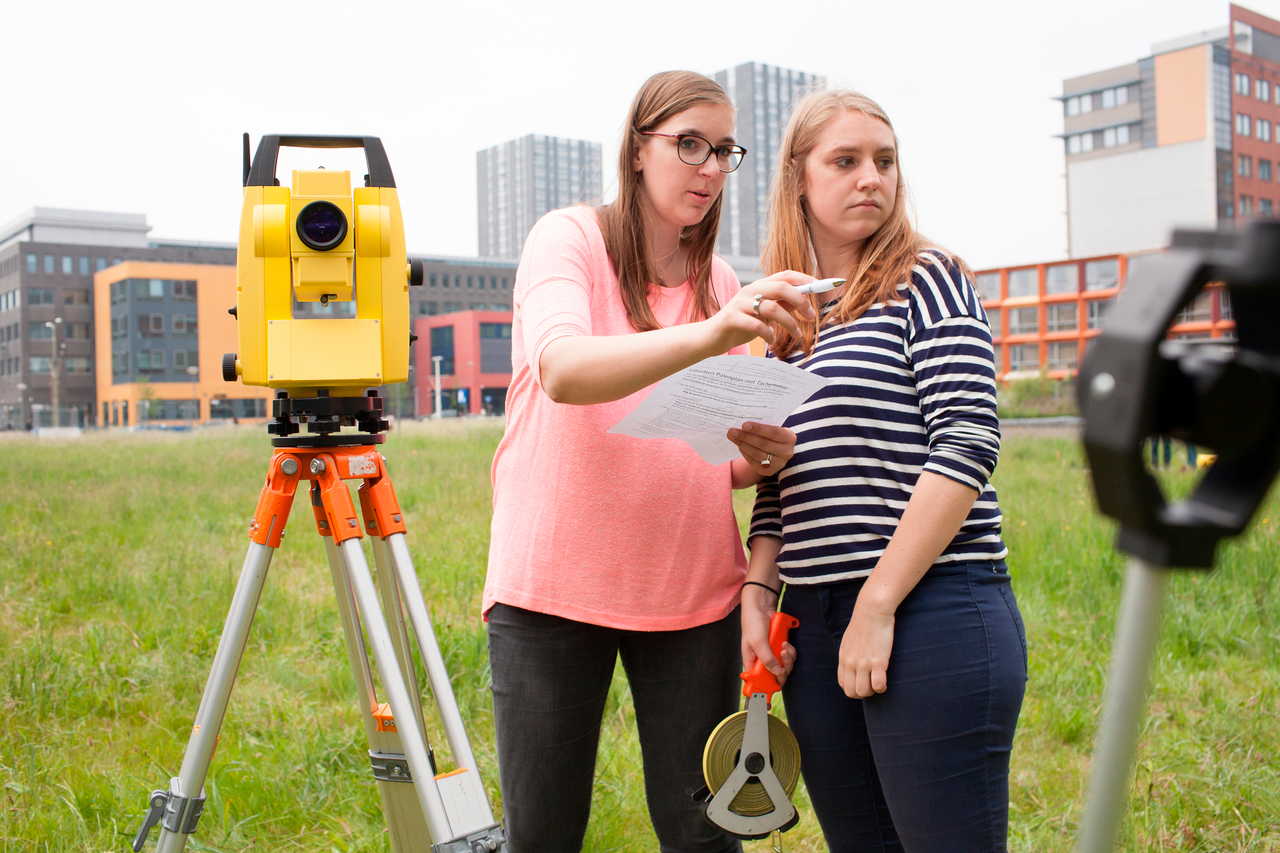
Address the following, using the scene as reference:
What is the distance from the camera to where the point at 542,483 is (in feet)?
5.33

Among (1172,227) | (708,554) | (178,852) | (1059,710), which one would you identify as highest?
(1172,227)

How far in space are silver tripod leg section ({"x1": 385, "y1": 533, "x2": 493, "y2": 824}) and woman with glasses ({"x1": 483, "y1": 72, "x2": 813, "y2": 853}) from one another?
141 mm

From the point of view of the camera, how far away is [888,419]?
139 centimetres

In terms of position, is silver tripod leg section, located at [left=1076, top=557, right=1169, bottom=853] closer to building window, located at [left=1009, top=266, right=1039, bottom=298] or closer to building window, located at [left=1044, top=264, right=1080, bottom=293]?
building window, located at [left=1044, top=264, right=1080, bottom=293]

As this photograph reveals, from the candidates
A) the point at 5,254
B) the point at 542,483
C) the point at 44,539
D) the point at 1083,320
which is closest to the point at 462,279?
the point at 5,254

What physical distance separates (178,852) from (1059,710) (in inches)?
113

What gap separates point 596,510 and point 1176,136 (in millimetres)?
66915

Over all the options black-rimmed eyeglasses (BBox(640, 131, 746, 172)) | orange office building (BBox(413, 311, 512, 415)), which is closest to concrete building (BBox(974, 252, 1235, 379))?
orange office building (BBox(413, 311, 512, 415))

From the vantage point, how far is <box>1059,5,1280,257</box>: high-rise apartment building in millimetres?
53094

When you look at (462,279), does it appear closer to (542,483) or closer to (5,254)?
(5,254)

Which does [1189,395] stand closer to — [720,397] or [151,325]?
[720,397]

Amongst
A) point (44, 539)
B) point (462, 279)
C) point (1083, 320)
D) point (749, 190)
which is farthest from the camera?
point (462, 279)

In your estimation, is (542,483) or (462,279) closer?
(542,483)

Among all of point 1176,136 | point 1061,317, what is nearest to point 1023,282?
point 1061,317
